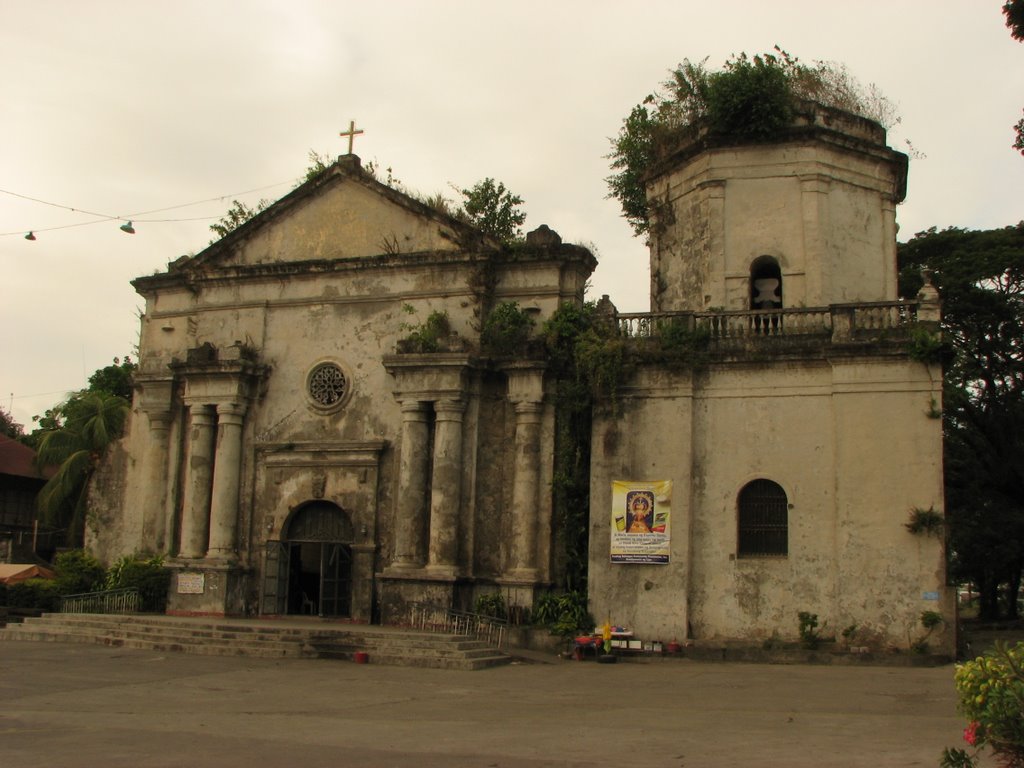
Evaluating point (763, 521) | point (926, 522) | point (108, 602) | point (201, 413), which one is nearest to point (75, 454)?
point (108, 602)

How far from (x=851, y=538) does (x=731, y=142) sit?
7684 mm

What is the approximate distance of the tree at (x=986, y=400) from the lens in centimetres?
2781

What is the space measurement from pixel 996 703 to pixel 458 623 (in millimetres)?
14134

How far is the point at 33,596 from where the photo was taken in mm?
22328

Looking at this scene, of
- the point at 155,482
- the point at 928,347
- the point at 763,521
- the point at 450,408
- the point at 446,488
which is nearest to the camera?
the point at 928,347

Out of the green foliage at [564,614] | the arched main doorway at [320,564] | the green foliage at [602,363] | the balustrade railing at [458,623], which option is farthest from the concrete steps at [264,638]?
the green foliage at [602,363]

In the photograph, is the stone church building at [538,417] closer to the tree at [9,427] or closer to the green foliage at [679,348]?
the green foliage at [679,348]

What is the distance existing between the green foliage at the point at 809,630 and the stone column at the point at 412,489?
699cm

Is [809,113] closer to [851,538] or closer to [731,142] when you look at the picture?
[731,142]

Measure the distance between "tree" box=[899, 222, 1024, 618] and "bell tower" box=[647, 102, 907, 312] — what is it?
366 inches

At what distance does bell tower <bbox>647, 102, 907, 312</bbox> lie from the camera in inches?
758

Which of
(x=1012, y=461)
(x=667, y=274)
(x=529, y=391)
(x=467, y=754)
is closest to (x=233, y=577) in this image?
(x=529, y=391)

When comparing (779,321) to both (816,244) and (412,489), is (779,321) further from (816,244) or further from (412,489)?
(412,489)

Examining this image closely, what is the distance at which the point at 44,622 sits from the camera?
1989 cm
